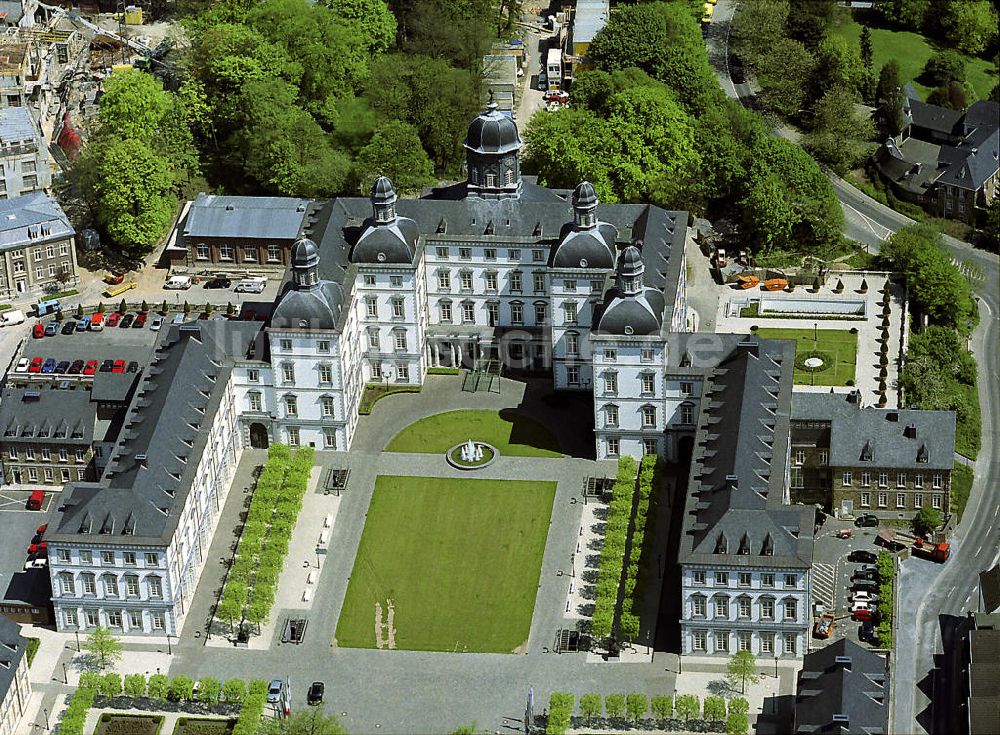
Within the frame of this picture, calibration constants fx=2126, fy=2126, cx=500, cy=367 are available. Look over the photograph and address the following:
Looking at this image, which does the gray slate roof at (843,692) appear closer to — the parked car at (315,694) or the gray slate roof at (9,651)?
the parked car at (315,694)

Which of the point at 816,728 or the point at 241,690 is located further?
the point at 241,690

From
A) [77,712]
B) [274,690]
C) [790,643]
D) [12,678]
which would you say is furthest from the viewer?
[790,643]

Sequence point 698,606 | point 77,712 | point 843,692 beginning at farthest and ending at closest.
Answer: point 698,606 → point 77,712 → point 843,692

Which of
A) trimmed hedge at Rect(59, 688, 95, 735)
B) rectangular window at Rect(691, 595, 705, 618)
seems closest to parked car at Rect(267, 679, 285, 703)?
trimmed hedge at Rect(59, 688, 95, 735)

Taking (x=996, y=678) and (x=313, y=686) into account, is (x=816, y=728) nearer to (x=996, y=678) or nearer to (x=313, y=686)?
(x=996, y=678)

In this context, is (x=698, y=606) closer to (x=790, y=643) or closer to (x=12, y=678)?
(x=790, y=643)

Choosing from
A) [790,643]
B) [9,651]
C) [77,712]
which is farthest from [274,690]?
[790,643]

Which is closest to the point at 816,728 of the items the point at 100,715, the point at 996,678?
the point at 996,678
